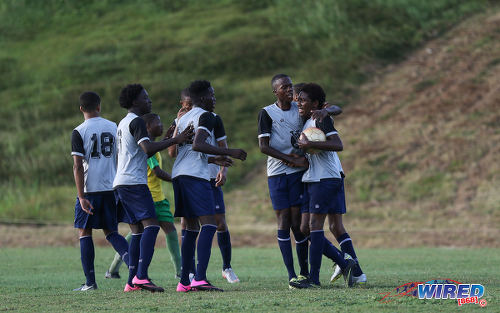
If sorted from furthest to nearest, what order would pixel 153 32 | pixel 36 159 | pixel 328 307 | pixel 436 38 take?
1. pixel 153 32
2. pixel 436 38
3. pixel 36 159
4. pixel 328 307

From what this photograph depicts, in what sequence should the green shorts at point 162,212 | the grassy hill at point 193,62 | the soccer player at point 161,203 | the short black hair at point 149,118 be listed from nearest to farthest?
the short black hair at point 149,118, the soccer player at point 161,203, the green shorts at point 162,212, the grassy hill at point 193,62

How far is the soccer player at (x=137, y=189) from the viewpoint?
8.16 meters

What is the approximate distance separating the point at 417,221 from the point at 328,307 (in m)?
16.5

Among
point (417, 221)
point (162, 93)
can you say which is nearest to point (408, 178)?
point (417, 221)

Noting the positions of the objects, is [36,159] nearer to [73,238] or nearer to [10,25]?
[73,238]

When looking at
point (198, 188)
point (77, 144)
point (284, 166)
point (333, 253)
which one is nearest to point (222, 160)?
point (198, 188)

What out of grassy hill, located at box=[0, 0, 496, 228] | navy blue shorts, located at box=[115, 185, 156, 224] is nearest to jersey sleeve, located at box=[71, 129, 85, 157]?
navy blue shorts, located at box=[115, 185, 156, 224]

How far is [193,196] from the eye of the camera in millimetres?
8180

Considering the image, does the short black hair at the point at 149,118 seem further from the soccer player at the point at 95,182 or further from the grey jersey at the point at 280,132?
the grey jersey at the point at 280,132

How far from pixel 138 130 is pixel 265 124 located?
152 cm

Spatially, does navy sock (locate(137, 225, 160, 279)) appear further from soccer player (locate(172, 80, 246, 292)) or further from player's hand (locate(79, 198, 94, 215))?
player's hand (locate(79, 198, 94, 215))

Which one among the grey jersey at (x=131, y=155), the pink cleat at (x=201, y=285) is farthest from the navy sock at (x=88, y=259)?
the pink cleat at (x=201, y=285)

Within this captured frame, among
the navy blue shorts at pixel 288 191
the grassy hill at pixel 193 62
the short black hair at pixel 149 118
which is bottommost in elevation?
the navy blue shorts at pixel 288 191

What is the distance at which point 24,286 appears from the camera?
9594 millimetres
